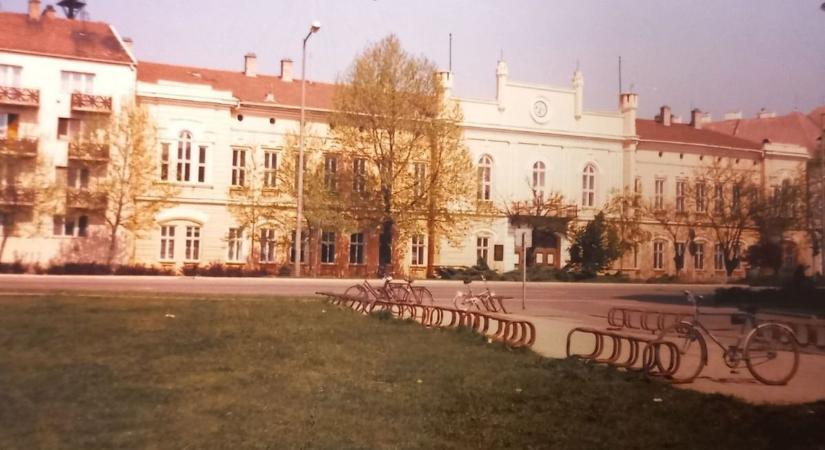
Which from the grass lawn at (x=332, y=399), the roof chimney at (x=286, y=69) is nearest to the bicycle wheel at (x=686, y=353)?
the grass lawn at (x=332, y=399)

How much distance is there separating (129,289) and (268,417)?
16250 millimetres

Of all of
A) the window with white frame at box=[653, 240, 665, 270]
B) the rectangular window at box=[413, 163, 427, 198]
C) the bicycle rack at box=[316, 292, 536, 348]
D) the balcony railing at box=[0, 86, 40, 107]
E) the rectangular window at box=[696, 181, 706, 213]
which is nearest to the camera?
the bicycle rack at box=[316, 292, 536, 348]

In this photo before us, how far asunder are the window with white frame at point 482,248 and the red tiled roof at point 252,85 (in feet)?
33.4

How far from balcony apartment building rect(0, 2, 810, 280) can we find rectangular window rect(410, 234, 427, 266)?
6 centimetres

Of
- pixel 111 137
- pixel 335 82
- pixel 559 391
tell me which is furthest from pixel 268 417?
pixel 335 82

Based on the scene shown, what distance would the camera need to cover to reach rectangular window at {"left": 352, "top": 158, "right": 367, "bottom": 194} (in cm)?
3269

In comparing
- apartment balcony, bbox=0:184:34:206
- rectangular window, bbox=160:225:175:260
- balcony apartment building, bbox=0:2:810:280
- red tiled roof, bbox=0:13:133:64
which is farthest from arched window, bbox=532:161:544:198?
apartment balcony, bbox=0:184:34:206

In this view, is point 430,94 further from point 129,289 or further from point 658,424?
A: point 658,424

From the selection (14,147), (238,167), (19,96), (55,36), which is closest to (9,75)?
(19,96)

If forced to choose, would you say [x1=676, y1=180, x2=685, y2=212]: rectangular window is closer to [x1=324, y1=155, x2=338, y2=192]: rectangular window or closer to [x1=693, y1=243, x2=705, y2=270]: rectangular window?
[x1=693, y1=243, x2=705, y2=270]: rectangular window

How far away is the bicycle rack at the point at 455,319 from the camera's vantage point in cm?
Result: 1226

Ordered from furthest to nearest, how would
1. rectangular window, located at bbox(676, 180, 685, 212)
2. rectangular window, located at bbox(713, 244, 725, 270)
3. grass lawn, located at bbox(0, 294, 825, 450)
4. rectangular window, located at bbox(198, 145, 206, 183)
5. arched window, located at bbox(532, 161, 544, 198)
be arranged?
rectangular window, located at bbox(198, 145, 206, 183) < arched window, located at bbox(532, 161, 544, 198) < rectangular window, located at bbox(676, 180, 685, 212) < rectangular window, located at bbox(713, 244, 725, 270) < grass lawn, located at bbox(0, 294, 825, 450)

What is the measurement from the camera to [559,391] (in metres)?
8.02

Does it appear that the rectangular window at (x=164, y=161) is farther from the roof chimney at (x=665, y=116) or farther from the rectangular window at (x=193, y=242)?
the roof chimney at (x=665, y=116)
